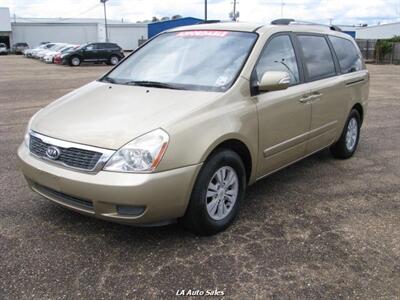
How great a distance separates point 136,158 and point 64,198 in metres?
0.71

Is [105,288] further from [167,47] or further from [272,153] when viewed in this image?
[167,47]

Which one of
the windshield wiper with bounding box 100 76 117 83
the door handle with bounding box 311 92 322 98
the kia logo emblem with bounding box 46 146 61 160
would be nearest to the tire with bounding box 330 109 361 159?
the door handle with bounding box 311 92 322 98

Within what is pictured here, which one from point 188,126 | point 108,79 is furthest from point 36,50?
point 188,126

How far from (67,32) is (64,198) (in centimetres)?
7025

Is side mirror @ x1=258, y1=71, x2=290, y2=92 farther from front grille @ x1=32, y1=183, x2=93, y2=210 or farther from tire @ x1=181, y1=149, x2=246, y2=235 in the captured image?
front grille @ x1=32, y1=183, x2=93, y2=210

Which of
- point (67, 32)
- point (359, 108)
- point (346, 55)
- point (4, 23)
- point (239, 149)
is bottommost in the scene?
point (67, 32)

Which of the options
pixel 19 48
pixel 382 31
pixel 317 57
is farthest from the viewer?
pixel 19 48

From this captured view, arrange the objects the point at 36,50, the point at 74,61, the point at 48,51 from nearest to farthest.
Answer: the point at 74,61 < the point at 48,51 < the point at 36,50

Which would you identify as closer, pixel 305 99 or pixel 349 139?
pixel 305 99

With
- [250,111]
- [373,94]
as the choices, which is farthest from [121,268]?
[373,94]

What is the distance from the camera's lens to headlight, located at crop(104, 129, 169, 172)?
3.20m

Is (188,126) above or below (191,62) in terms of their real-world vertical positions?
below

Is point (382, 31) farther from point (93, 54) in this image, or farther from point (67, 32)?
point (67, 32)

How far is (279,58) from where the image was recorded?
14.7 feet
